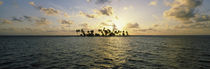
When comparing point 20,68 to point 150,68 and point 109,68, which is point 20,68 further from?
point 150,68

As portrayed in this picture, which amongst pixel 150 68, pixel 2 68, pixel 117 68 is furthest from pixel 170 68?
pixel 2 68

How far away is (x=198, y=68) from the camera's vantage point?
13.4m

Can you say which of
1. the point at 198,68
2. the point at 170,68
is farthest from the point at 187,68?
the point at 170,68

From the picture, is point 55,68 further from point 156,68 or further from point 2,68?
point 156,68

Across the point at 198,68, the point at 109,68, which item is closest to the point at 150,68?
the point at 109,68

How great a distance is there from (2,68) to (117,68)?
14.5 metres

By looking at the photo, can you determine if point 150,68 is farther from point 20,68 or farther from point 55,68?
point 20,68

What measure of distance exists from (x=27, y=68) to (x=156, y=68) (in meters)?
16.3

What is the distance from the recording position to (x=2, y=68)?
1302 centimetres

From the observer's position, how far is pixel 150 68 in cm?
1300

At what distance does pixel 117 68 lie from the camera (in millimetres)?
13055

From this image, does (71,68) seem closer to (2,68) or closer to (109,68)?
(109,68)

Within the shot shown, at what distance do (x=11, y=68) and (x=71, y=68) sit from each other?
7.61 m

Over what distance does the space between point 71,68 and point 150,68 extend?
32.6 feet
